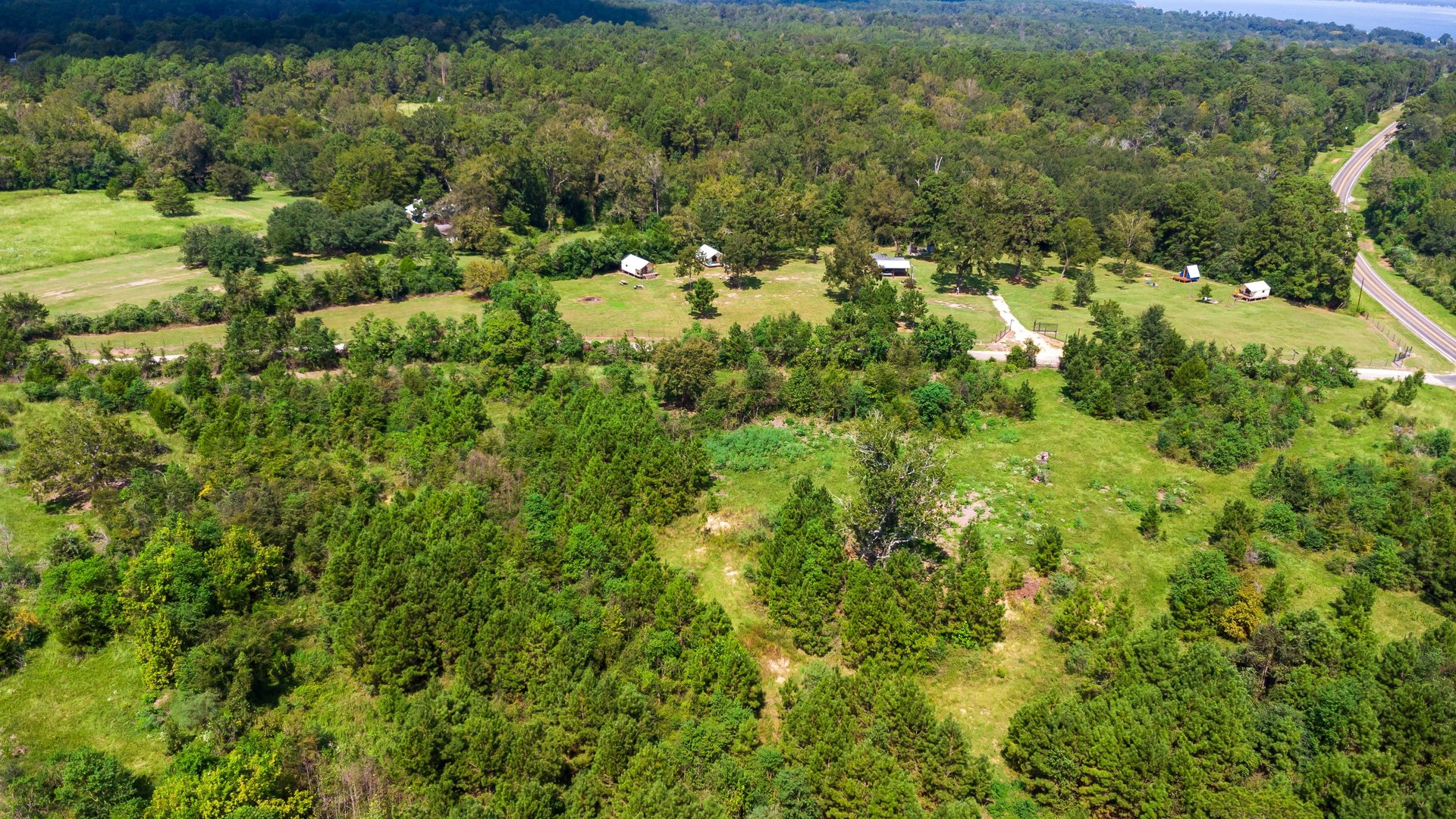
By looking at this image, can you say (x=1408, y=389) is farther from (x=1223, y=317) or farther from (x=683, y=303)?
(x=683, y=303)

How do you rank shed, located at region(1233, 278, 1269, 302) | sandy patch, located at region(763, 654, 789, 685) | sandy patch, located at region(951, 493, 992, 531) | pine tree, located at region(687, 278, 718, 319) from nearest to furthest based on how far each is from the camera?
sandy patch, located at region(763, 654, 789, 685) < sandy patch, located at region(951, 493, 992, 531) < pine tree, located at region(687, 278, 718, 319) < shed, located at region(1233, 278, 1269, 302)

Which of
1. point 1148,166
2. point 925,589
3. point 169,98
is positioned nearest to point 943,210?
point 1148,166

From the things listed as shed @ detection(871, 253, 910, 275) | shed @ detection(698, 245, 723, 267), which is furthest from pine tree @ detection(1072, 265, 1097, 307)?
shed @ detection(698, 245, 723, 267)

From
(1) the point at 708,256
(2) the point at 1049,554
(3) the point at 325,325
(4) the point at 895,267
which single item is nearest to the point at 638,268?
(1) the point at 708,256

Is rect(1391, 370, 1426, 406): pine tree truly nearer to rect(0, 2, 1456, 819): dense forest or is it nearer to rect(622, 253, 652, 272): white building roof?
rect(0, 2, 1456, 819): dense forest

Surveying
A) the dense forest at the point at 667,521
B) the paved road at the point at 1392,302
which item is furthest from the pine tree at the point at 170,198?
the paved road at the point at 1392,302

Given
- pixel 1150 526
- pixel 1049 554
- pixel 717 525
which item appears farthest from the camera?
pixel 717 525

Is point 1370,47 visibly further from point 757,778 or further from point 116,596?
point 116,596
